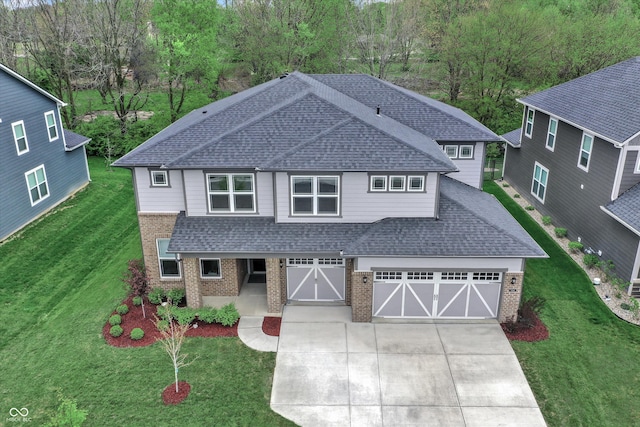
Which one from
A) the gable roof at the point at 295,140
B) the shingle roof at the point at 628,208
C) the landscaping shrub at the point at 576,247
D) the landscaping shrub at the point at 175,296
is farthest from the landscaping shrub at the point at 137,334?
the landscaping shrub at the point at 576,247

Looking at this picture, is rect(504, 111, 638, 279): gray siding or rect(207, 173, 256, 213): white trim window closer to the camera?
rect(207, 173, 256, 213): white trim window

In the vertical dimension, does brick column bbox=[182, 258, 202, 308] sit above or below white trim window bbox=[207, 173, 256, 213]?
below

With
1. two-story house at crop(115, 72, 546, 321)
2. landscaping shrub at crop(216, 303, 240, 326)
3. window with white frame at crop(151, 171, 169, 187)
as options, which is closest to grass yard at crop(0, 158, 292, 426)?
landscaping shrub at crop(216, 303, 240, 326)

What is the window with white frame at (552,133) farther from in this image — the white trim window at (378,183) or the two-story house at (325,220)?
the white trim window at (378,183)

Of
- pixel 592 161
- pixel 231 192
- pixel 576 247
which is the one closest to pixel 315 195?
pixel 231 192

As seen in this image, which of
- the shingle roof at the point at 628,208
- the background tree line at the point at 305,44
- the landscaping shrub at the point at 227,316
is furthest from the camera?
the background tree line at the point at 305,44

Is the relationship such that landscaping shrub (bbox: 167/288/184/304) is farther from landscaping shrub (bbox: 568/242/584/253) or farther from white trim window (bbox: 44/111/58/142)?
landscaping shrub (bbox: 568/242/584/253)

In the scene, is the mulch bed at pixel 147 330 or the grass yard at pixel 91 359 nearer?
the grass yard at pixel 91 359

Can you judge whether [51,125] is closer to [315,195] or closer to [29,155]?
[29,155]
